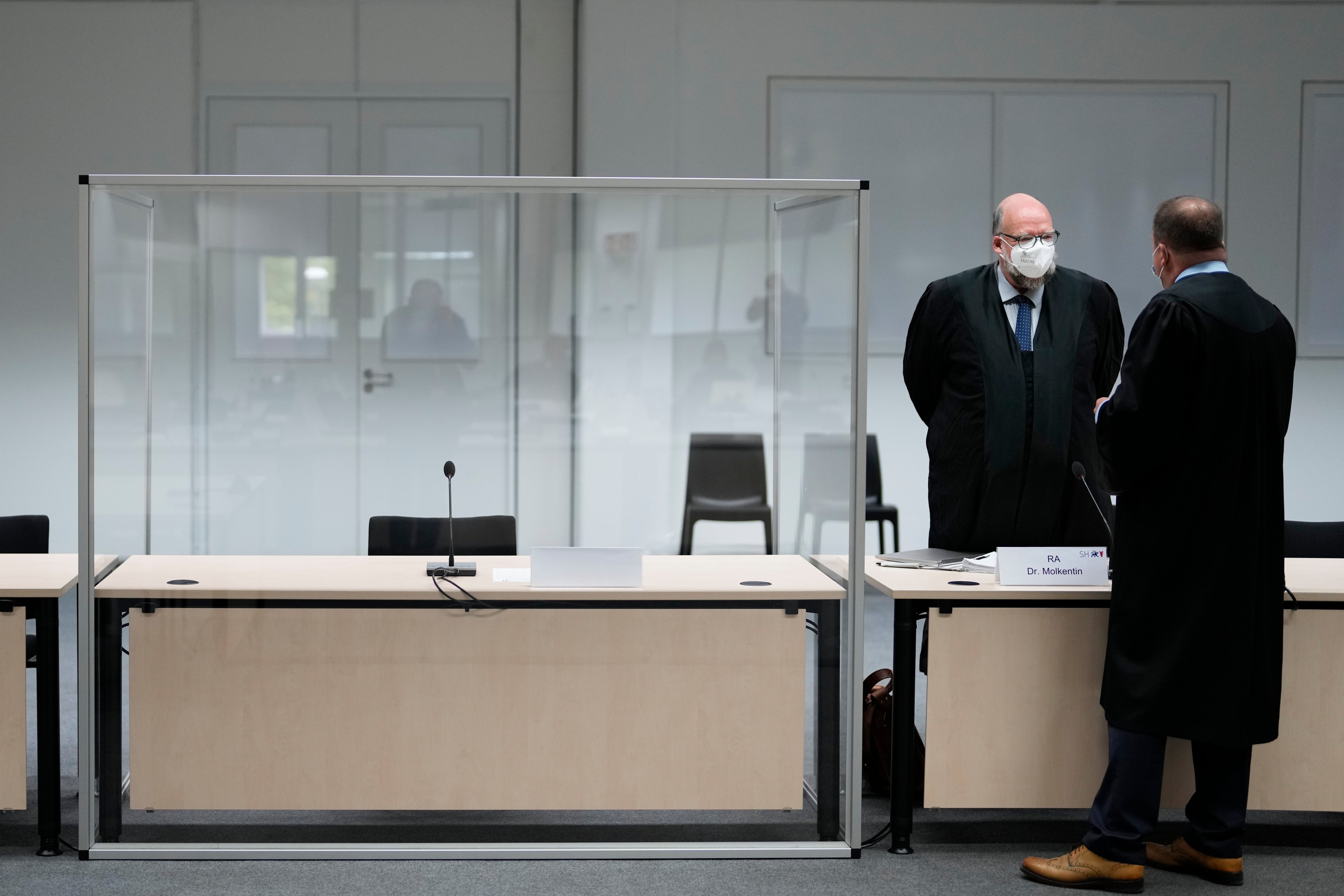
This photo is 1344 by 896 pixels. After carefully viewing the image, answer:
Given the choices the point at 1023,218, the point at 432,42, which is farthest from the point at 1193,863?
the point at 432,42

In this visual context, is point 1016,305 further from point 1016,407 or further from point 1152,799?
point 1152,799

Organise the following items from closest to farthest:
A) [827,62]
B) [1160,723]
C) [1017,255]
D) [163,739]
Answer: [1160,723] < [163,739] < [1017,255] < [827,62]

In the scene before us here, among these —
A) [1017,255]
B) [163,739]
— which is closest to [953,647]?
[1017,255]

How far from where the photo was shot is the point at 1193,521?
2338 millimetres

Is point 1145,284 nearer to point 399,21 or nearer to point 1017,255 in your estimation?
point 1017,255

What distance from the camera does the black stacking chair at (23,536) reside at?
3.26 m

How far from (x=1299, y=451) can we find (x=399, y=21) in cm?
506

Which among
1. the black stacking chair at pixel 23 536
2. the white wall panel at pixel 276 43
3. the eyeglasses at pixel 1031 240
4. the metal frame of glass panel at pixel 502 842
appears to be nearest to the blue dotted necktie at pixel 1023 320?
the eyeglasses at pixel 1031 240

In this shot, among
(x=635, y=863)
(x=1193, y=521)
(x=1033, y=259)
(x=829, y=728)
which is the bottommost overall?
(x=635, y=863)

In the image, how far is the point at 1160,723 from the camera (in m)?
2.37

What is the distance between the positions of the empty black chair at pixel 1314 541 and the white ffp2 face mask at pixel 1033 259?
120 cm

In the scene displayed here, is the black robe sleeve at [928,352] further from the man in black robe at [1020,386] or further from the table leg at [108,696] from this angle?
the table leg at [108,696]

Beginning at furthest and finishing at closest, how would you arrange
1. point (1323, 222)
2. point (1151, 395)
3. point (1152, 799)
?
point (1323, 222), point (1152, 799), point (1151, 395)

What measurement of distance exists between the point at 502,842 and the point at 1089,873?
1.33 meters
